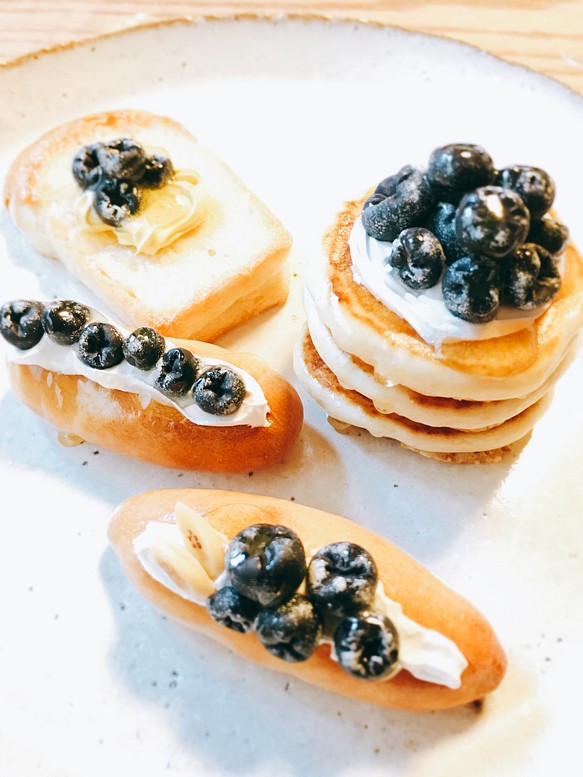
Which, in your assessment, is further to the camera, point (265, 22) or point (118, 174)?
point (265, 22)

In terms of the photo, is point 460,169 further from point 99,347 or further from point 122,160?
point 122,160

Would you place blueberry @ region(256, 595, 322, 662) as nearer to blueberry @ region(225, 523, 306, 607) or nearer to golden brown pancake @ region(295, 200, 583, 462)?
blueberry @ region(225, 523, 306, 607)

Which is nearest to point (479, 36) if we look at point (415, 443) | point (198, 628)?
point (415, 443)

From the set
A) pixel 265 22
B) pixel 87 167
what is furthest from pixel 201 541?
pixel 265 22

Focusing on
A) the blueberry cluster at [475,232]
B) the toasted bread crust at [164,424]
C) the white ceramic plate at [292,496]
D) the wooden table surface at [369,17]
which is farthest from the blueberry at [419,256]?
the wooden table surface at [369,17]

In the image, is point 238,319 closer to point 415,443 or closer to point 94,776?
point 415,443

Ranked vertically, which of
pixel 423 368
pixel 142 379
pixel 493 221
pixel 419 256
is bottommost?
pixel 142 379
